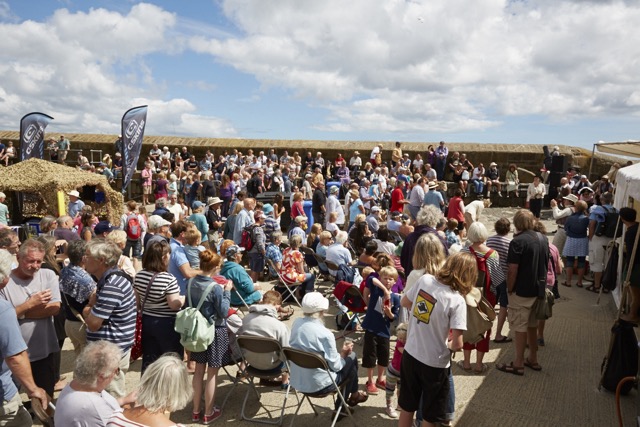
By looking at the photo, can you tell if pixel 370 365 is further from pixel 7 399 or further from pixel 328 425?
pixel 7 399

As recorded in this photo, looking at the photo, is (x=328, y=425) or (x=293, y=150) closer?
(x=328, y=425)

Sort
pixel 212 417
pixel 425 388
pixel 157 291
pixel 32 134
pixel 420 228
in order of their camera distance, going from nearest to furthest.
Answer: pixel 425 388
pixel 157 291
pixel 212 417
pixel 420 228
pixel 32 134

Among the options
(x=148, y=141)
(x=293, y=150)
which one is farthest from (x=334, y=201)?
(x=148, y=141)

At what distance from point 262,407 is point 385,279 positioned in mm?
1643

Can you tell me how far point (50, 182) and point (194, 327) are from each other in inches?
358

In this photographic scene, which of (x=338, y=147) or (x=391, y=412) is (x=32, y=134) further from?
(x=391, y=412)

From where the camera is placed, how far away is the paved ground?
4.12m

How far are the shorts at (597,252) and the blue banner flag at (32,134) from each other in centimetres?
1503

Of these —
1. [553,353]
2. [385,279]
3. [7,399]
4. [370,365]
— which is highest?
[385,279]

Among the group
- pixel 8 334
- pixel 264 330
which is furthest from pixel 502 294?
pixel 8 334

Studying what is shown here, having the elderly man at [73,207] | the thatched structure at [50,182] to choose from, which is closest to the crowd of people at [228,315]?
the elderly man at [73,207]

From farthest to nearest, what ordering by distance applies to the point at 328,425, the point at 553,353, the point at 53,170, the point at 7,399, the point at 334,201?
the point at 53,170, the point at 334,201, the point at 553,353, the point at 328,425, the point at 7,399

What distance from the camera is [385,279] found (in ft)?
14.3

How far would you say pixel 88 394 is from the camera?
2508mm
